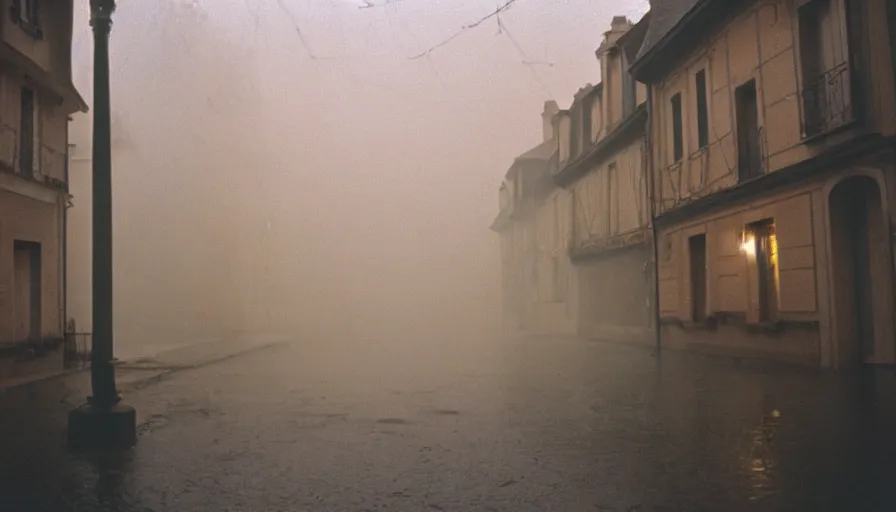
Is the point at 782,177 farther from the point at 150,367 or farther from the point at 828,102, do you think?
the point at 150,367

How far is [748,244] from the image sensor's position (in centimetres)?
1625

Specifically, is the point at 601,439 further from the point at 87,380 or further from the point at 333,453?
the point at 87,380

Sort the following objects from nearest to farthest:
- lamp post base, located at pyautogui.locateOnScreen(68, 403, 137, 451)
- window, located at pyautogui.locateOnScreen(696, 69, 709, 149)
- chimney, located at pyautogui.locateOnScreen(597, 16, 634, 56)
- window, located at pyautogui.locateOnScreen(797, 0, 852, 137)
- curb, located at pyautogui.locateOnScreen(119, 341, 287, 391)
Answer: lamp post base, located at pyautogui.locateOnScreen(68, 403, 137, 451), window, located at pyautogui.locateOnScreen(797, 0, 852, 137), curb, located at pyautogui.locateOnScreen(119, 341, 287, 391), window, located at pyautogui.locateOnScreen(696, 69, 709, 149), chimney, located at pyautogui.locateOnScreen(597, 16, 634, 56)

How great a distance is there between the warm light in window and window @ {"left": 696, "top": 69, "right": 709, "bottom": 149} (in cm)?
277

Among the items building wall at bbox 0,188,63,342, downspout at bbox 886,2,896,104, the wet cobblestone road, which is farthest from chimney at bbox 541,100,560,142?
downspout at bbox 886,2,896,104

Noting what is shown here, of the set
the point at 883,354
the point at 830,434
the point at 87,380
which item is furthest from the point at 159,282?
the point at 830,434

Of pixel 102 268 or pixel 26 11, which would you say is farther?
pixel 26 11

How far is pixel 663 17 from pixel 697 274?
20.6 ft

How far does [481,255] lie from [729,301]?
65.9 meters

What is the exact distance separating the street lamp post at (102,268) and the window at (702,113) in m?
13.7

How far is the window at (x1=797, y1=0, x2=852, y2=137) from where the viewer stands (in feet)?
41.5

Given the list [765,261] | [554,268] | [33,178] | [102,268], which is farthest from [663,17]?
[554,268]

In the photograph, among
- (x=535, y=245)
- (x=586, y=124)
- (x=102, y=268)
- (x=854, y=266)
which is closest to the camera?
(x=102, y=268)

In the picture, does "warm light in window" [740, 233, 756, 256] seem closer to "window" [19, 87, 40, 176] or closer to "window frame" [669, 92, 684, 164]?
"window frame" [669, 92, 684, 164]
